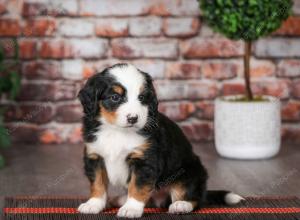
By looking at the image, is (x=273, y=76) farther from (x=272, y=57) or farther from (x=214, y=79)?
(x=214, y=79)

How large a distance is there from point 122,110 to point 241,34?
1.29m

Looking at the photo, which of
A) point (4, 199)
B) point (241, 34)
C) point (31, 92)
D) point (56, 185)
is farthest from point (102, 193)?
point (31, 92)

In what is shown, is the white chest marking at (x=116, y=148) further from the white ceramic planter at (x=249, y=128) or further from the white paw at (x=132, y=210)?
the white ceramic planter at (x=249, y=128)

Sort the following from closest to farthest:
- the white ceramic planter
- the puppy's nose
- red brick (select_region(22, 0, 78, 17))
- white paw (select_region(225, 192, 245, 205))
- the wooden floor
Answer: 1. the puppy's nose
2. white paw (select_region(225, 192, 245, 205))
3. the wooden floor
4. the white ceramic planter
5. red brick (select_region(22, 0, 78, 17))

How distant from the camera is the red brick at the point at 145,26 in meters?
3.48

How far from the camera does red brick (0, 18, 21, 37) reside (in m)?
3.45

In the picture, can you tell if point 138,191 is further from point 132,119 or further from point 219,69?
point 219,69

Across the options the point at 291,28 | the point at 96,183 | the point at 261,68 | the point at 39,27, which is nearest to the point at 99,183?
the point at 96,183

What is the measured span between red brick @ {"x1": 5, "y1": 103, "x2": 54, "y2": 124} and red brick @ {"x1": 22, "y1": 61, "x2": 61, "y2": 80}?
0.16 m

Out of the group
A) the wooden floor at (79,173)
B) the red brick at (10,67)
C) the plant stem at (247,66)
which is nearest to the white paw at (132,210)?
the wooden floor at (79,173)

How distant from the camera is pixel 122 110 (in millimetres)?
1884

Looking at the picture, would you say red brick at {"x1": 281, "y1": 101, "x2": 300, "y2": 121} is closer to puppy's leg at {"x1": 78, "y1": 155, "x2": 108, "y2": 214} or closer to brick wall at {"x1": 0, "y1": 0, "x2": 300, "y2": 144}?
brick wall at {"x1": 0, "y1": 0, "x2": 300, "y2": 144}

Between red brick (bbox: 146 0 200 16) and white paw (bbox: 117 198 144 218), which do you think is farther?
red brick (bbox: 146 0 200 16)

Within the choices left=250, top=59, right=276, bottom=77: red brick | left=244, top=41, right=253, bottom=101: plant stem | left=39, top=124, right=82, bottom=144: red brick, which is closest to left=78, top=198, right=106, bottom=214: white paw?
left=244, top=41, right=253, bottom=101: plant stem
